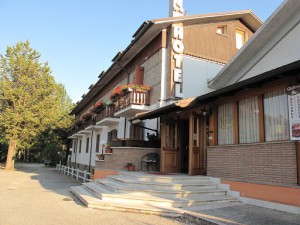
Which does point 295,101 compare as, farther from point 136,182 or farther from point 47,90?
point 47,90

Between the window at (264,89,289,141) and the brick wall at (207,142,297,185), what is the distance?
0.30 metres

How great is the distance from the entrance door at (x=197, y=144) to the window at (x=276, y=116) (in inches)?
114

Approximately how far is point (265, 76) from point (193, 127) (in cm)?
373

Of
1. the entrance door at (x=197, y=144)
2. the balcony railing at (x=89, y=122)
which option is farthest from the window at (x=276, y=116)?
the balcony railing at (x=89, y=122)

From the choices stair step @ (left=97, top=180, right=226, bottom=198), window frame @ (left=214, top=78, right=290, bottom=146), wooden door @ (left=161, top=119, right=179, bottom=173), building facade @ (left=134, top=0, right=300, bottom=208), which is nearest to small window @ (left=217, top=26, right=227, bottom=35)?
building facade @ (left=134, top=0, right=300, bottom=208)

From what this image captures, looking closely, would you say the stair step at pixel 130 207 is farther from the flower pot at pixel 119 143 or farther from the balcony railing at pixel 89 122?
the balcony railing at pixel 89 122

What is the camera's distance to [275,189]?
23.0 ft

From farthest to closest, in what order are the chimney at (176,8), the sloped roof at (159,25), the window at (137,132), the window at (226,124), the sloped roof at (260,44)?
the chimney at (176,8) → the window at (137,132) → the sloped roof at (159,25) → the sloped roof at (260,44) → the window at (226,124)

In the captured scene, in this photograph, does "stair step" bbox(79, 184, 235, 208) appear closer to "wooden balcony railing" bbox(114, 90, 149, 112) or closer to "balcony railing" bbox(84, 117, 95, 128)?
"wooden balcony railing" bbox(114, 90, 149, 112)

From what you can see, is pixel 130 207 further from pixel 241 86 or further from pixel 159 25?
pixel 159 25

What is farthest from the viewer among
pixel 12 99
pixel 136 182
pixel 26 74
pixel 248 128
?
pixel 26 74

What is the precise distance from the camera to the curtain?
8.10m

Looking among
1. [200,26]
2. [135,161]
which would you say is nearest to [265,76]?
[135,161]

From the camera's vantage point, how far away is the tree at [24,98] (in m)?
26.4
